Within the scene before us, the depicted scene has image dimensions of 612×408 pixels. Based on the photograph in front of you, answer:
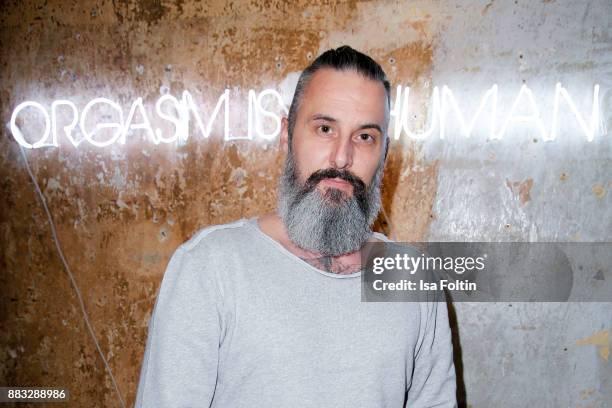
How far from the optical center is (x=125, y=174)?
7.80 feet

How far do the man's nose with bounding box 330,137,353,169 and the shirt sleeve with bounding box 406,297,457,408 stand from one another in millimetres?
457

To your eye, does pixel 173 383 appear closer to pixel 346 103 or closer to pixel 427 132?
pixel 346 103

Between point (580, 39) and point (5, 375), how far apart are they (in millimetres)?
3245

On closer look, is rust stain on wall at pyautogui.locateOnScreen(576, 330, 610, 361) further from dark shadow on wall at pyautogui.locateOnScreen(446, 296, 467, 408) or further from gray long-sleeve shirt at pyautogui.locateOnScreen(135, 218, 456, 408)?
gray long-sleeve shirt at pyautogui.locateOnScreen(135, 218, 456, 408)

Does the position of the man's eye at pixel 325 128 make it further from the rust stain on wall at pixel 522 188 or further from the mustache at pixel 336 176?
the rust stain on wall at pixel 522 188

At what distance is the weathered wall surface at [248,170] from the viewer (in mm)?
2178

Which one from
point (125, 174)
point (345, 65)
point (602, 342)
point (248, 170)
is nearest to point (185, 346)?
point (345, 65)

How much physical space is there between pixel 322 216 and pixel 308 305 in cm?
28

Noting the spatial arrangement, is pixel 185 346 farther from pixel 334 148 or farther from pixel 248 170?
pixel 248 170

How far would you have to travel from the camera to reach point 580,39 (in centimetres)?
215

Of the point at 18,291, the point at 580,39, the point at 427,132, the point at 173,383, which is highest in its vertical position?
the point at 580,39

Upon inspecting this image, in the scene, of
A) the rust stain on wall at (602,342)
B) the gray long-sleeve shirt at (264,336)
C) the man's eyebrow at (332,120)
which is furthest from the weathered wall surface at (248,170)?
the gray long-sleeve shirt at (264,336)

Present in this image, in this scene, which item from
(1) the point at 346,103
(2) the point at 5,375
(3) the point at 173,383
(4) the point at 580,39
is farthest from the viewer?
(2) the point at 5,375

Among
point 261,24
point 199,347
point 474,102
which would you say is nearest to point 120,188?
point 261,24
